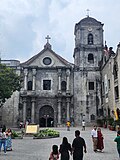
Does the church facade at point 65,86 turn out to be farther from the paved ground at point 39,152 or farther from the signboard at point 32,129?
the paved ground at point 39,152

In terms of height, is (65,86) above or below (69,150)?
above

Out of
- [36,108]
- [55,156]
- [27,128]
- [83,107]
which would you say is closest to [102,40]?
[83,107]

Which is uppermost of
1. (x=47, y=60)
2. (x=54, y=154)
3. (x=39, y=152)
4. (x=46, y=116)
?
(x=47, y=60)

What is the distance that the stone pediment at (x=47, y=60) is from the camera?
137 feet

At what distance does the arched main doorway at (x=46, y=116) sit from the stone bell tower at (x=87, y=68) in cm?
397

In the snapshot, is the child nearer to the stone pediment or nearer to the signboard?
the signboard

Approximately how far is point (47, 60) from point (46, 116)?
9589 millimetres

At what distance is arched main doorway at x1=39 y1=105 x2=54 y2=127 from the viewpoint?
3981cm

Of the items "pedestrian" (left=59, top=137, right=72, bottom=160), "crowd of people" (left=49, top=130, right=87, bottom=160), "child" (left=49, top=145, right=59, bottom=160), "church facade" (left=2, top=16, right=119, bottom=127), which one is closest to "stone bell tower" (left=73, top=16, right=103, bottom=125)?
"church facade" (left=2, top=16, right=119, bottom=127)

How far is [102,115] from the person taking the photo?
39.2 meters

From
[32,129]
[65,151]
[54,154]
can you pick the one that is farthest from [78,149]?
[32,129]

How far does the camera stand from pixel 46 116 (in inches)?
1575

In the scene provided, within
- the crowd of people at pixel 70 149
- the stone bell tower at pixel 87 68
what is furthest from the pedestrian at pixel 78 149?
the stone bell tower at pixel 87 68

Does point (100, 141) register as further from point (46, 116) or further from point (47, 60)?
point (47, 60)
